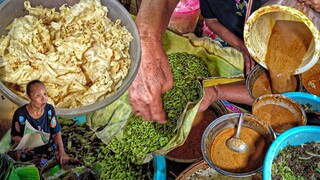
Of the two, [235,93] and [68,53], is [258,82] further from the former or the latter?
[68,53]

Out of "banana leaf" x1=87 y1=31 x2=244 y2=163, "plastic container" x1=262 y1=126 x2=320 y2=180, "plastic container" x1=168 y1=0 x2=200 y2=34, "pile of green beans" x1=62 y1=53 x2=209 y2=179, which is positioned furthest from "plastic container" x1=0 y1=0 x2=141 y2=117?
"plastic container" x1=168 y1=0 x2=200 y2=34

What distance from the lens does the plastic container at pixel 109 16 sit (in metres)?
1.10

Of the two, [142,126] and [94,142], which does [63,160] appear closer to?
[94,142]

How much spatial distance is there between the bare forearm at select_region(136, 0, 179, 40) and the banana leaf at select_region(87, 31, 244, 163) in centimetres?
24

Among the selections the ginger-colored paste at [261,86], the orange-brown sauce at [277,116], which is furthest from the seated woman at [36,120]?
the ginger-colored paste at [261,86]

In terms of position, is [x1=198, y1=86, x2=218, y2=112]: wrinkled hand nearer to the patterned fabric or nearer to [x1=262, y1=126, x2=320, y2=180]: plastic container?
[x1=262, y1=126, x2=320, y2=180]: plastic container

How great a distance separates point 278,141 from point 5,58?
1036 mm

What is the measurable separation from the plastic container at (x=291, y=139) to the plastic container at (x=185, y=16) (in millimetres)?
1260

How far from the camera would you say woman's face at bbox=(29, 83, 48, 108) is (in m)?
1.01

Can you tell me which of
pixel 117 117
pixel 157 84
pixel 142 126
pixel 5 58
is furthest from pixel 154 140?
pixel 5 58

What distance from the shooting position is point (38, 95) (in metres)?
1.02

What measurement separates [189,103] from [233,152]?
1.17 feet

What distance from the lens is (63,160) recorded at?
1.22 m

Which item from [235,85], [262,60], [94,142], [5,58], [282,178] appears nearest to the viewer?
[5,58]
